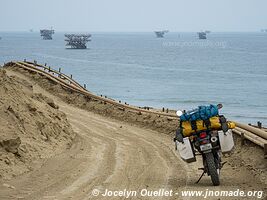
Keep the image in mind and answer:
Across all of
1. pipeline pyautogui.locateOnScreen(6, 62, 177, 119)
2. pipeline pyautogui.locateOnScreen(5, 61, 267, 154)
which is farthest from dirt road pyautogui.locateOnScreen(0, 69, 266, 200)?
pipeline pyautogui.locateOnScreen(6, 62, 177, 119)

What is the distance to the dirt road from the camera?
11406 millimetres

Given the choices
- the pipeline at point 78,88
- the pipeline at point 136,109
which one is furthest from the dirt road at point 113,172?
the pipeline at point 78,88

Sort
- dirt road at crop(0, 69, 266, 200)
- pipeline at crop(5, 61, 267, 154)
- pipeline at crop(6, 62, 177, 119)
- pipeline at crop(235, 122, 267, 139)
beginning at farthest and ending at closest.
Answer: pipeline at crop(6, 62, 177, 119) < pipeline at crop(5, 61, 267, 154) < pipeline at crop(235, 122, 267, 139) < dirt road at crop(0, 69, 266, 200)

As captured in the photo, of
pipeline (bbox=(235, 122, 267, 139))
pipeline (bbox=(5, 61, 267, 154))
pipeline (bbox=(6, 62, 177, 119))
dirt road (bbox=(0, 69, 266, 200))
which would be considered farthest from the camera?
pipeline (bbox=(6, 62, 177, 119))

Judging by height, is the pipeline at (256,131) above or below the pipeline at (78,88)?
above

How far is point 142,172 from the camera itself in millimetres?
13227

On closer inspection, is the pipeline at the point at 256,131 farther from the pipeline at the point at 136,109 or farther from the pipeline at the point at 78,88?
the pipeline at the point at 78,88

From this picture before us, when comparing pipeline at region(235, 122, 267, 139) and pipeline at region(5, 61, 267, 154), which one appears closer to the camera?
pipeline at region(235, 122, 267, 139)

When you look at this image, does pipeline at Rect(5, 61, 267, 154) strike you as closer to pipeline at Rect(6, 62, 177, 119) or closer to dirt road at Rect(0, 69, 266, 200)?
pipeline at Rect(6, 62, 177, 119)

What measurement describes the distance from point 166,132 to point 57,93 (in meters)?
9.21

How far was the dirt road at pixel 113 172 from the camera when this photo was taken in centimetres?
1141

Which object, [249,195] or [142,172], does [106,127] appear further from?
[249,195]

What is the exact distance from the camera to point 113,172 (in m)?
13.1

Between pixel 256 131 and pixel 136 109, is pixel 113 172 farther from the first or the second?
pixel 136 109
